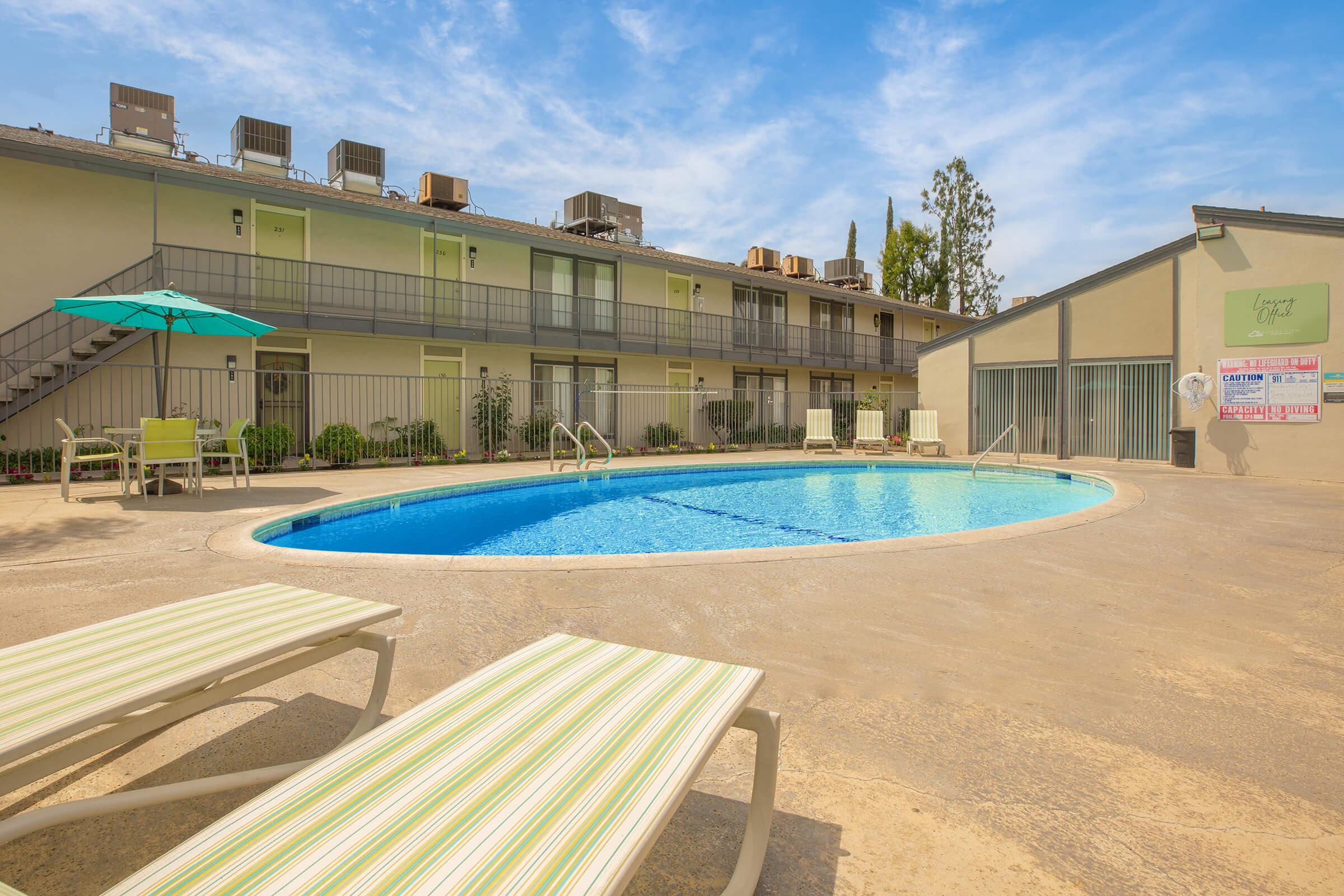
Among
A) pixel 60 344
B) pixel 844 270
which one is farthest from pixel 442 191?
pixel 844 270

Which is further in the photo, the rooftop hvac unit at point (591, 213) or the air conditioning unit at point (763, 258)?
the air conditioning unit at point (763, 258)

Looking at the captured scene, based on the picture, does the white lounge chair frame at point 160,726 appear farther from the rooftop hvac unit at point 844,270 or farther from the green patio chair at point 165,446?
the rooftop hvac unit at point 844,270

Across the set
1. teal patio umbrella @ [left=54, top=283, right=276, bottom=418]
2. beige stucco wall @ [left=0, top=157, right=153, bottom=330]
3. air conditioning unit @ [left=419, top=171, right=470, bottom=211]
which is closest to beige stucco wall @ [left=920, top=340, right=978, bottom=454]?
air conditioning unit @ [left=419, top=171, right=470, bottom=211]

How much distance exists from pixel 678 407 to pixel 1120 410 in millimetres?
11867

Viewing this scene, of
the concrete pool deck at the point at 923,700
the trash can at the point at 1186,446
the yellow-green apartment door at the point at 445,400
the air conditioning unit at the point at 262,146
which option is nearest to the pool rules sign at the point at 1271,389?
the trash can at the point at 1186,446

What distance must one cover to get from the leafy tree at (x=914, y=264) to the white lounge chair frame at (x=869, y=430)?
58.1 ft

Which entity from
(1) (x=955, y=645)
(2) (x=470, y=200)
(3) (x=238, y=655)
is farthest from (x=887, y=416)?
(3) (x=238, y=655)

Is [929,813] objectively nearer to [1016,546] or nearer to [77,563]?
[1016,546]

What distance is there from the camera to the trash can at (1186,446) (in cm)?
1371

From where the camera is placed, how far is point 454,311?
16.8m

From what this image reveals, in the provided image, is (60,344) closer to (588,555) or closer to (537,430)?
(537,430)

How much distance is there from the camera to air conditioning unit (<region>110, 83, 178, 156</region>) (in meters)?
15.5

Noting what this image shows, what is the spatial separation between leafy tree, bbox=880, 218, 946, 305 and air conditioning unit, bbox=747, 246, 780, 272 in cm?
1026

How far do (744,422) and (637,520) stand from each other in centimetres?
1276
